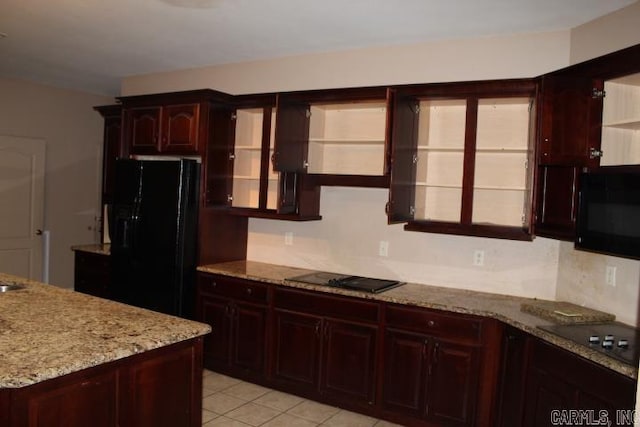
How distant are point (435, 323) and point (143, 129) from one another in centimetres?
297

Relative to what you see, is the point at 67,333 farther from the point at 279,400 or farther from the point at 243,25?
the point at 243,25

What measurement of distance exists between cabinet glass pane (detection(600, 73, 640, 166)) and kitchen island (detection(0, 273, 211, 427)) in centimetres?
231

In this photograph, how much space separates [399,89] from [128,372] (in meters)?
2.36

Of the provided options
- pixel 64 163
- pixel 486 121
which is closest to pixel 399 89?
pixel 486 121

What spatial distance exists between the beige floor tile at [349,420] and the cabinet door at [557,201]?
1.63 m

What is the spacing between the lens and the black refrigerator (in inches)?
155

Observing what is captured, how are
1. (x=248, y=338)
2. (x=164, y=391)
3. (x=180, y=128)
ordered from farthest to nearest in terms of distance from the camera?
(x=180, y=128) → (x=248, y=338) → (x=164, y=391)

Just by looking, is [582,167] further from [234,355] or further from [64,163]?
[64,163]

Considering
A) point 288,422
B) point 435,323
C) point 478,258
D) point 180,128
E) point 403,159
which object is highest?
point 180,128

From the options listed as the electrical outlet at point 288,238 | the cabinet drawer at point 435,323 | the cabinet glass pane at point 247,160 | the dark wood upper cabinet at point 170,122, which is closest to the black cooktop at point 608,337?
the cabinet drawer at point 435,323

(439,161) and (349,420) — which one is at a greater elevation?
(439,161)

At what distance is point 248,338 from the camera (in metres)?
3.80

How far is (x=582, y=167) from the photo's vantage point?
272 cm

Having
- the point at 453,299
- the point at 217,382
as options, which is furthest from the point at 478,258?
the point at 217,382
